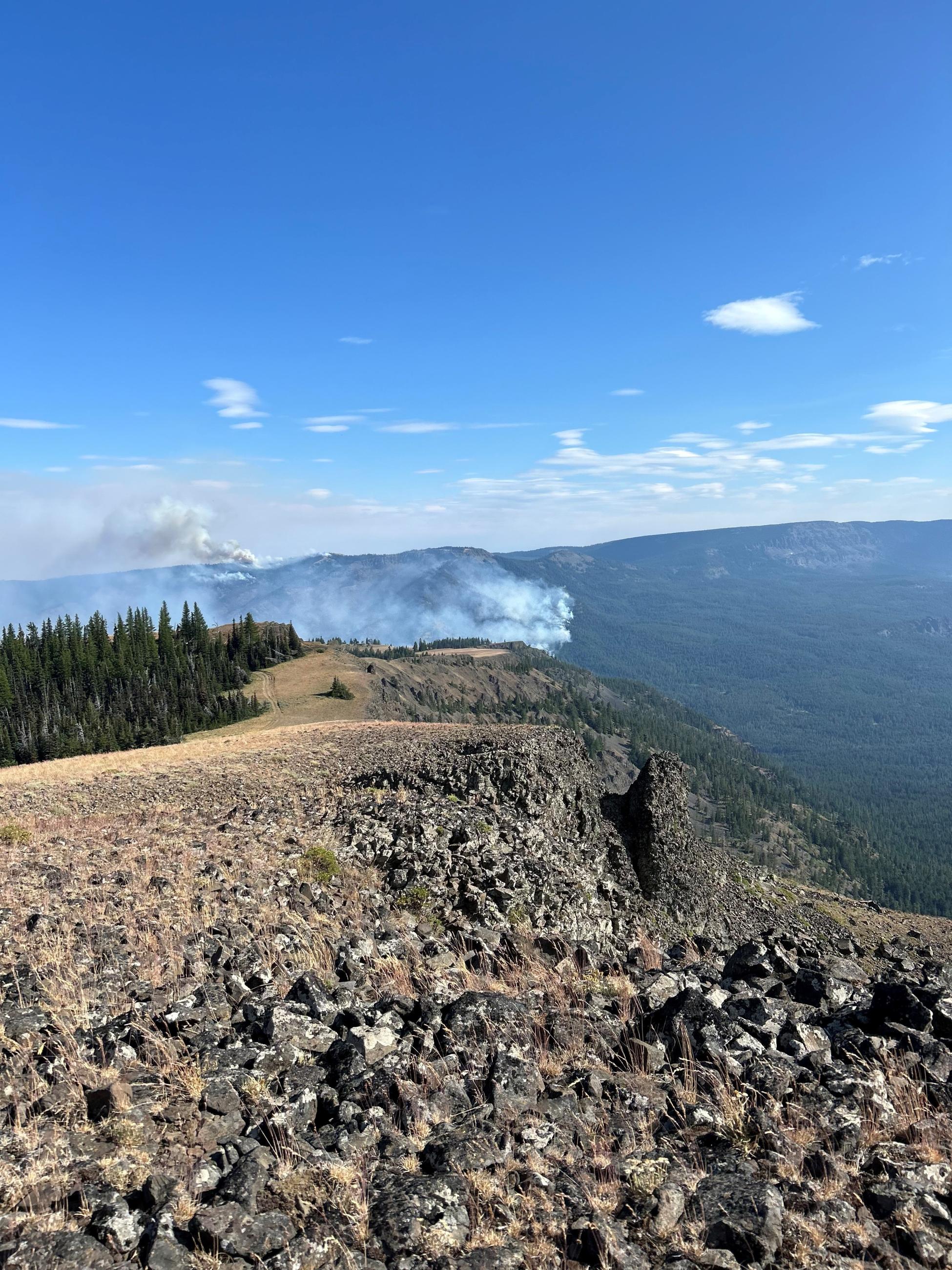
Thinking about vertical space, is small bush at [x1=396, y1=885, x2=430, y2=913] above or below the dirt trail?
above

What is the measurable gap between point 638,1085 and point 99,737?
96.0 meters

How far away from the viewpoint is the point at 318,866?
18.0 meters

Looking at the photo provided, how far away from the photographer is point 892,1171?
611 centimetres

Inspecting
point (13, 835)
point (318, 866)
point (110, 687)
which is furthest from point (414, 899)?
point (110, 687)

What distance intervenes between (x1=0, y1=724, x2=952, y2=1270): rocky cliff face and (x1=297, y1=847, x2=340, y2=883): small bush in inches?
12.0

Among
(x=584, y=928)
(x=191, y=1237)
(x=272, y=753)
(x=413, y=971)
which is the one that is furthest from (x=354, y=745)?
(x=191, y=1237)

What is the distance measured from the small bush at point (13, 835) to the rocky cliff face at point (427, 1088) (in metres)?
4.16

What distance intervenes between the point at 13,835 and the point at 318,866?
10.7 m

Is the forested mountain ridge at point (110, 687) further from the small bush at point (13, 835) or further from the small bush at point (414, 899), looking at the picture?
the small bush at point (414, 899)

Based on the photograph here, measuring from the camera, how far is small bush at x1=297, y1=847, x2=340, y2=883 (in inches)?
677

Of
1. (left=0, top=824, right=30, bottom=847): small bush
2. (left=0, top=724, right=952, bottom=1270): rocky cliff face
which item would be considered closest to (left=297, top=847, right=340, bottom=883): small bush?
(left=0, top=724, right=952, bottom=1270): rocky cliff face

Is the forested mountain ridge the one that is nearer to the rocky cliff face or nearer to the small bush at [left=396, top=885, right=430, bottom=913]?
the small bush at [left=396, top=885, right=430, bottom=913]

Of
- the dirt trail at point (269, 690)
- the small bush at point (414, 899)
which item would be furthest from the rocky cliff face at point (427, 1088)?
the dirt trail at point (269, 690)

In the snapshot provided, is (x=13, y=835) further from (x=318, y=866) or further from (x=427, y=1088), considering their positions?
(x=427, y=1088)
